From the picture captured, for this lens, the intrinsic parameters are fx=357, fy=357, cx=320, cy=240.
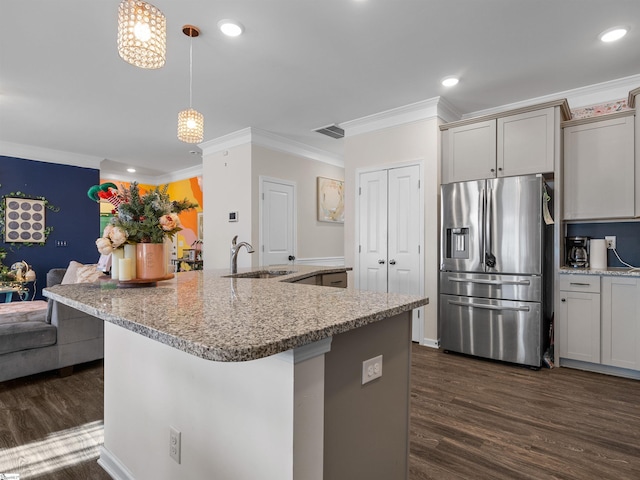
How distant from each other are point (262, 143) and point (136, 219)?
375cm

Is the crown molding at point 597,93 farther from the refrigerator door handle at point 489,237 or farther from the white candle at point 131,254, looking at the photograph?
the white candle at point 131,254

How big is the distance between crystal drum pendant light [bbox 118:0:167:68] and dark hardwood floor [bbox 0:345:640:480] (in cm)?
215

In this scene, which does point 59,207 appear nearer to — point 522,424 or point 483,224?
point 483,224

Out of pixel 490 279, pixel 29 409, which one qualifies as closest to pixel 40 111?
pixel 29 409

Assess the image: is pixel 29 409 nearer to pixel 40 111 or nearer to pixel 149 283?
pixel 149 283

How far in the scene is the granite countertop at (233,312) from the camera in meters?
0.82

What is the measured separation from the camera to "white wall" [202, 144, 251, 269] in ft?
17.0

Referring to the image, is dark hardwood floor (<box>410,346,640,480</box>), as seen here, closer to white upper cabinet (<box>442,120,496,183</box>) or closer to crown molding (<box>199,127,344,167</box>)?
white upper cabinet (<box>442,120,496,183</box>)

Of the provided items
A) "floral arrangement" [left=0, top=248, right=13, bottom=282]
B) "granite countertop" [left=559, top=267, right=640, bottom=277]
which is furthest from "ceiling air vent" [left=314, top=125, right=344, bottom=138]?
"floral arrangement" [left=0, top=248, right=13, bottom=282]

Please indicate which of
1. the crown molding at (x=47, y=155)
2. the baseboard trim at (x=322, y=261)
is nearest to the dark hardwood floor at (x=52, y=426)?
the baseboard trim at (x=322, y=261)

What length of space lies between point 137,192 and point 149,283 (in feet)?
1.48

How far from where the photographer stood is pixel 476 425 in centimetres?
225

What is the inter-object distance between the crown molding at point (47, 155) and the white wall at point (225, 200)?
2367 mm

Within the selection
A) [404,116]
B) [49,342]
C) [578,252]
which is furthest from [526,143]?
[49,342]
